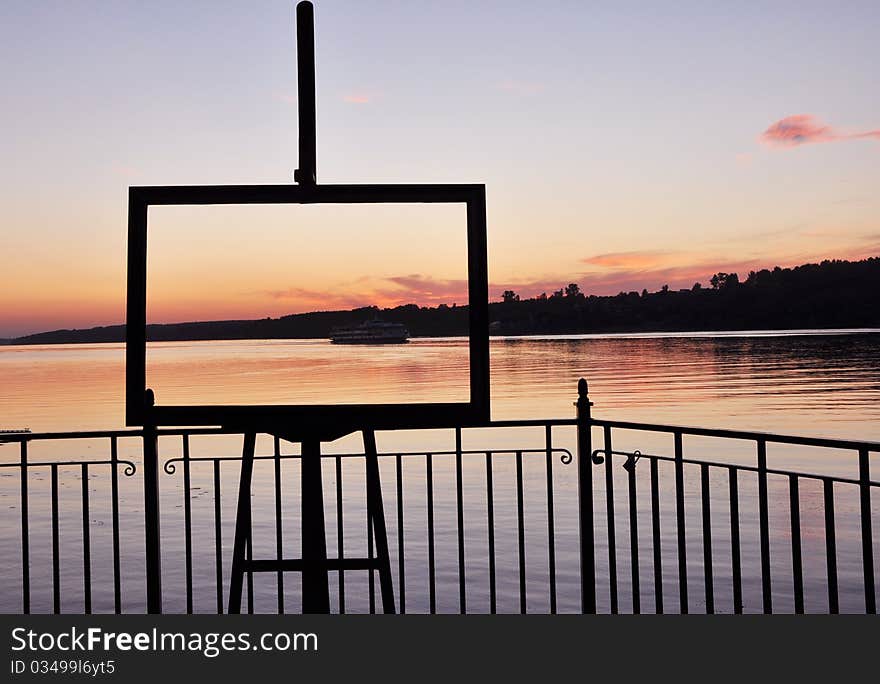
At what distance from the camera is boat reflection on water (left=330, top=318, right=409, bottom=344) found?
3318 mm

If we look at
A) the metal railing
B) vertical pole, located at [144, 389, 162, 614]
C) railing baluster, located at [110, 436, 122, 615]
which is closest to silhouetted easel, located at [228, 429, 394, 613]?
the metal railing

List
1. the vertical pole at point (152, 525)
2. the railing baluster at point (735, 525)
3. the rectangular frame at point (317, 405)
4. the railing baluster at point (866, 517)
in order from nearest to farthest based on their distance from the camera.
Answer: the railing baluster at point (866, 517) → the rectangular frame at point (317, 405) → the railing baluster at point (735, 525) → the vertical pole at point (152, 525)

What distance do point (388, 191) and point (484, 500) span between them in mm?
10964

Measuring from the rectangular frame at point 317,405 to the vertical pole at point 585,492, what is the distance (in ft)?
3.12

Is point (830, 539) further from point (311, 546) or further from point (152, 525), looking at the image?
point (152, 525)

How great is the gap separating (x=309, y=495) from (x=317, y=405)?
1.20 ft

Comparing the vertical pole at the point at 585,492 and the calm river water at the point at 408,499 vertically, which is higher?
the vertical pole at the point at 585,492

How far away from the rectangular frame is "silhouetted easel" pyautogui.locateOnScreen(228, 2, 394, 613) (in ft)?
0.17

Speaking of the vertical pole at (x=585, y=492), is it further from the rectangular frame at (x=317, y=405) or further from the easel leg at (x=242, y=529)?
the easel leg at (x=242, y=529)

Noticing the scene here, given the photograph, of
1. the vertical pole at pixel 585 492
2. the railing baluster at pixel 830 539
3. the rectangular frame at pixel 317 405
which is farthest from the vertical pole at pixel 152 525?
the railing baluster at pixel 830 539

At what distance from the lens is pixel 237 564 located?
142 inches

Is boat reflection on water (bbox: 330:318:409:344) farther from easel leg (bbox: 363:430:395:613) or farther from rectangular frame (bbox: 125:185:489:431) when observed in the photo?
easel leg (bbox: 363:430:395:613)

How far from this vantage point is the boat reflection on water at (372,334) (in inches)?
131
